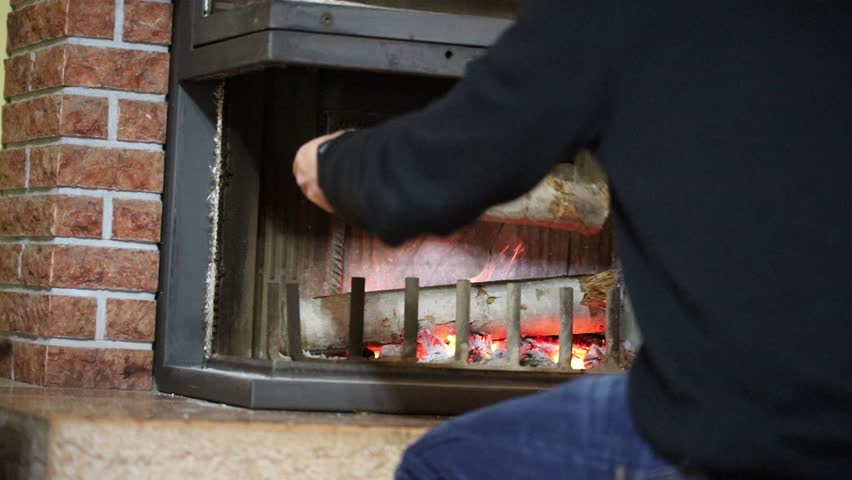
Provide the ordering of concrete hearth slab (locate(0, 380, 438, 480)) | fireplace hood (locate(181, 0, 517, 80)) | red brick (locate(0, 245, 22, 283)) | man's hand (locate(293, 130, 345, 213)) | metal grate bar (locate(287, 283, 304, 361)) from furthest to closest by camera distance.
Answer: red brick (locate(0, 245, 22, 283)) < metal grate bar (locate(287, 283, 304, 361)) < fireplace hood (locate(181, 0, 517, 80)) < concrete hearth slab (locate(0, 380, 438, 480)) < man's hand (locate(293, 130, 345, 213))

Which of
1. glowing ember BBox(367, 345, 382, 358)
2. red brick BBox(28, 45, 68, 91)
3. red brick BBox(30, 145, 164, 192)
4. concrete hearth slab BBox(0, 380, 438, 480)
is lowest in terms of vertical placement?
concrete hearth slab BBox(0, 380, 438, 480)

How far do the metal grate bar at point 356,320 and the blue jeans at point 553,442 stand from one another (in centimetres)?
79

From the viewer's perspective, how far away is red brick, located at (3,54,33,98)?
7.06 ft

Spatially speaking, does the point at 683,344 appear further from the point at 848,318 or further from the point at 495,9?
the point at 495,9

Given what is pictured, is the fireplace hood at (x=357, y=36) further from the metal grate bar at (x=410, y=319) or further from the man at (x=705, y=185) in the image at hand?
the man at (x=705, y=185)

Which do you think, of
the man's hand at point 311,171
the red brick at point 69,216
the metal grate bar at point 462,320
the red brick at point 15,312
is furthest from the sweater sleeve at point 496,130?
the red brick at point 15,312

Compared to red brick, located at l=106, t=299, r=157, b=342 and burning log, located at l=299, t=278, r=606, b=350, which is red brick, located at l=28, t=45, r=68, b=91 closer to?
red brick, located at l=106, t=299, r=157, b=342

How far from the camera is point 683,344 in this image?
38.5 inches

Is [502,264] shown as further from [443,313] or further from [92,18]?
[92,18]

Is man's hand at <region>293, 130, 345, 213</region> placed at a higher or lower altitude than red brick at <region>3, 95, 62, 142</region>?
lower

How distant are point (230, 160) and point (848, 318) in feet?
4.28

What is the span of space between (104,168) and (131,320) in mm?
254

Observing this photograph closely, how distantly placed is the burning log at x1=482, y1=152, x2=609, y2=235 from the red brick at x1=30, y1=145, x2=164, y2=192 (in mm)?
560

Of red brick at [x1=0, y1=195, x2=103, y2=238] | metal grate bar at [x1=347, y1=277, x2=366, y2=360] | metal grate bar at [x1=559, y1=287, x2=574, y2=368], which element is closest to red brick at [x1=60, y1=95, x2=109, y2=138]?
red brick at [x1=0, y1=195, x2=103, y2=238]
